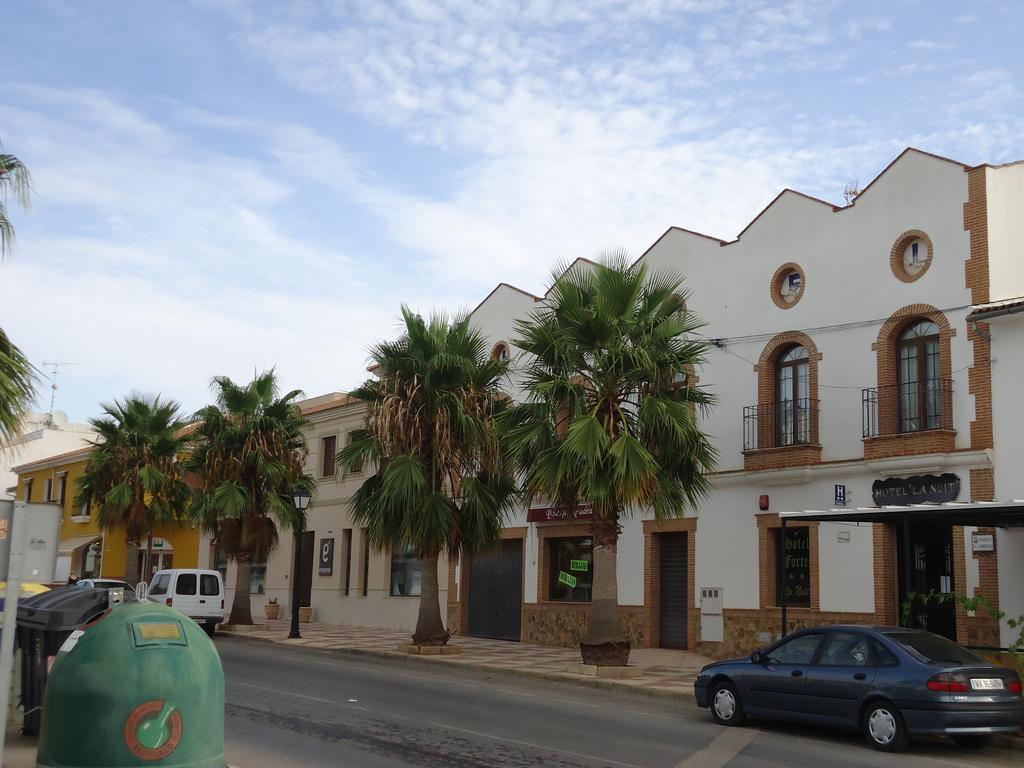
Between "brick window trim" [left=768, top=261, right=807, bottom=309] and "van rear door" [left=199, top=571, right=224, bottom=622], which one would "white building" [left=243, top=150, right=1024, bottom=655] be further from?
"van rear door" [left=199, top=571, right=224, bottom=622]

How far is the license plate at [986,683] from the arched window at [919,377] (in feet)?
26.5

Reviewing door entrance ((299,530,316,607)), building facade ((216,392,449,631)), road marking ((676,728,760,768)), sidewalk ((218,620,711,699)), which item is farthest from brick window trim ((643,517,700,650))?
door entrance ((299,530,316,607))

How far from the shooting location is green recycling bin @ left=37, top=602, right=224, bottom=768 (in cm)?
668

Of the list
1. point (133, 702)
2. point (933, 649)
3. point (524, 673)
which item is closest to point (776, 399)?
point (524, 673)

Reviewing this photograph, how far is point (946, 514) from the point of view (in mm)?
15375

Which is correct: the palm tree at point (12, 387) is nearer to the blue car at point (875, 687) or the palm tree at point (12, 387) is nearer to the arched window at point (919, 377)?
the blue car at point (875, 687)

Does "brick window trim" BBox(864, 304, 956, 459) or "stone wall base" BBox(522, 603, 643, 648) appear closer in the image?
"brick window trim" BBox(864, 304, 956, 459)

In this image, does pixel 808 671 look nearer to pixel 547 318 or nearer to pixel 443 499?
pixel 547 318

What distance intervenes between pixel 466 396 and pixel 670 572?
6.11 metres

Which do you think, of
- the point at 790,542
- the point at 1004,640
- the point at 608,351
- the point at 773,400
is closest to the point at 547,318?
the point at 608,351

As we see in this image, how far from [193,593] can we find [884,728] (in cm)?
2145

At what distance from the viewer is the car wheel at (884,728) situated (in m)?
12.1

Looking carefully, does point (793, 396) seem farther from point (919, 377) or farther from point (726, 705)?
point (726, 705)

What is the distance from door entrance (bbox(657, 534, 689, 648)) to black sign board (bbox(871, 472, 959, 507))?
543 centimetres
